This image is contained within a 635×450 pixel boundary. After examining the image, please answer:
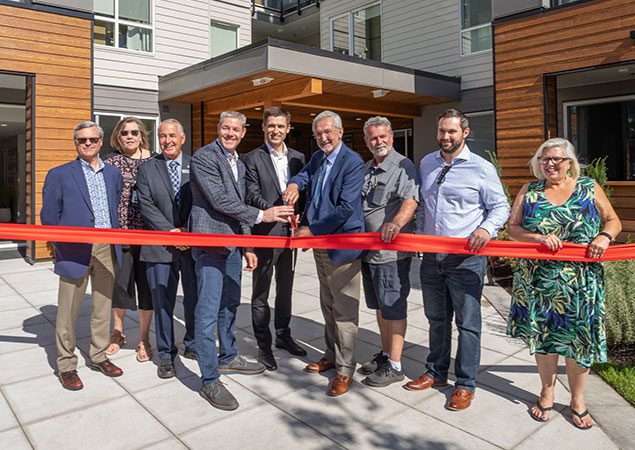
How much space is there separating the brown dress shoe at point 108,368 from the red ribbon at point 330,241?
1.07 m

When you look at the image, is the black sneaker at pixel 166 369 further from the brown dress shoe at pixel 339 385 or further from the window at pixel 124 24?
the window at pixel 124 24

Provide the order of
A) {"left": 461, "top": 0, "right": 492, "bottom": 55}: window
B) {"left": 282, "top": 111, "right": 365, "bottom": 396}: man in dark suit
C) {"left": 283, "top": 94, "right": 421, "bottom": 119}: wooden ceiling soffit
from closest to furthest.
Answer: {"left": 282, "top": 111, "right": 365, "bottom": 396}: man in dark suit, {"left": 283, "top": 94, "right": 421, "bottom": 119}: wooden ceiling soffit, {"left": 461, "top": 0, "right": 492, "bottom": 55}: window

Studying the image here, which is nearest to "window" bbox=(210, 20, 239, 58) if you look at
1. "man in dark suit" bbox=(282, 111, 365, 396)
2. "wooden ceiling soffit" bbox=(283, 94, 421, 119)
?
"wooden ceiling soffit" bbox=(283, 94, 421, 119)

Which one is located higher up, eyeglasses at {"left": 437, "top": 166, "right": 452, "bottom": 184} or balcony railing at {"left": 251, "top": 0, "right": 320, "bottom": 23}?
balcony railing at {"left": 251, "top": 0, "right": 320, "bottom": 23}

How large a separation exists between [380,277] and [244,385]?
4.31 ft

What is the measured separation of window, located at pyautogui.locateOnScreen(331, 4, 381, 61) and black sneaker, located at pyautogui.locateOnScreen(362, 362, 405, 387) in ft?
40.5

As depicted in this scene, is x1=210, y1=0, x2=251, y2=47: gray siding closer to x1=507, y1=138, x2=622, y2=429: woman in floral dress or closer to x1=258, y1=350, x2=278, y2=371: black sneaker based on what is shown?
x1=258, y1=350, x2=278, y2=371: black sneaker

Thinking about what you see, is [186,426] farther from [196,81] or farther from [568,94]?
[568,94]

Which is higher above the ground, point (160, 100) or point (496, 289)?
point (160, 100)

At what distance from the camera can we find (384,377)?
3.56 m

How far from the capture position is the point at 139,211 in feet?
13.5

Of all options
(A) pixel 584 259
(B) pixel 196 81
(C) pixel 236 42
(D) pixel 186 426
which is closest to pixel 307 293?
(D) pixel 186 426

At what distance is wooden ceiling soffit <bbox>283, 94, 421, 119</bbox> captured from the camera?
10.5 m

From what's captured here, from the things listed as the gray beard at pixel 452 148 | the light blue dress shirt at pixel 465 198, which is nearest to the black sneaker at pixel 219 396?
the light blue dress shirt at pixel 465 198
